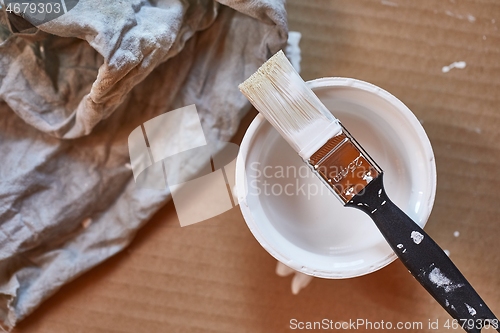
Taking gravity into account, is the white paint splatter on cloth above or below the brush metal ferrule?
below

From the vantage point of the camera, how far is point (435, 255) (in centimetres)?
47

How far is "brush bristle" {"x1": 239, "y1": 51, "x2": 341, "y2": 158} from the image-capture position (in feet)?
1.59

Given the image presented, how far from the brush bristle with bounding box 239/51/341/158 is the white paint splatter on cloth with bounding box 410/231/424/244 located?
0.13 meters

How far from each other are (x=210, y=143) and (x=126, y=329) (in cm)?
28

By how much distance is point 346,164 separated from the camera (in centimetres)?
48

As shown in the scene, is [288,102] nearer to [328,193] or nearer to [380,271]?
[328,193]

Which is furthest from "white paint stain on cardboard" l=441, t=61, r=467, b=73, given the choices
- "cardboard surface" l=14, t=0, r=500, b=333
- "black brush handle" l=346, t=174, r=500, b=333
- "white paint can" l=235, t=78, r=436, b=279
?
"black brush handle" l=346, t=174, r=500, b=333

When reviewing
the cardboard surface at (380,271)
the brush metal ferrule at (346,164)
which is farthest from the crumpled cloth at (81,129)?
the brush metal ferrule at (346,164)

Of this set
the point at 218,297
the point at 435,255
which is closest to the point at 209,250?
the point at 218,297

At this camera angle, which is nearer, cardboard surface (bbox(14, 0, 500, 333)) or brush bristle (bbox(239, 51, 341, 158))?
brush bristle (bbox(239, 51, 341, 158))

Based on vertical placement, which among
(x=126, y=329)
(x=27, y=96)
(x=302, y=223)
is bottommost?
(x=126, y=329)

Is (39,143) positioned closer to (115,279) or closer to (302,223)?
(115,279)

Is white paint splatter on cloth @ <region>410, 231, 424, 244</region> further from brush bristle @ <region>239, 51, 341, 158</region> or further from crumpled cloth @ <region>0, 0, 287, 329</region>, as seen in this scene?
crumpled cloth @ <region>0, 0, 287, 329</region>

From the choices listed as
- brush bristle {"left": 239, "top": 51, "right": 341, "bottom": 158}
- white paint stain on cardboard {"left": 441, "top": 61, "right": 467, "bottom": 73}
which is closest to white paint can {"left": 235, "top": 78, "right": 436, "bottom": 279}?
brush bristle {"left": 239, "top": 51, "right": 341, "bottom": 158}
